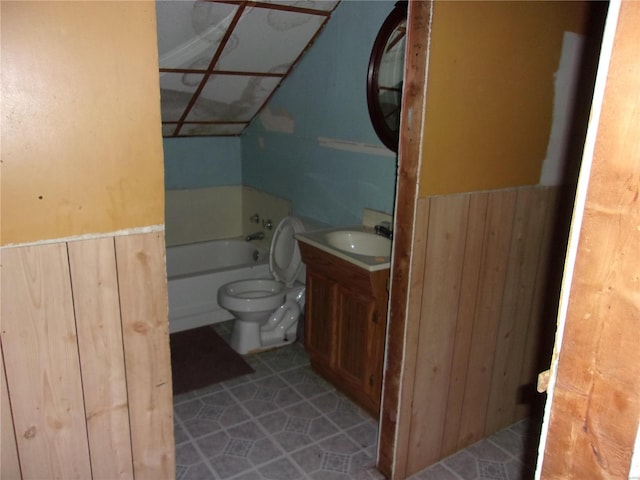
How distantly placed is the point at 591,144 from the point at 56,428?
1.28 metres

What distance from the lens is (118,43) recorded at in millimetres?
1133

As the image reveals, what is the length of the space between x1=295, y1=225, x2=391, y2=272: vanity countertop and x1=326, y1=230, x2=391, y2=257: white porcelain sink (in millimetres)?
28

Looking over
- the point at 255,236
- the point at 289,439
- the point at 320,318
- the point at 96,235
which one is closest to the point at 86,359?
the point at 96,235

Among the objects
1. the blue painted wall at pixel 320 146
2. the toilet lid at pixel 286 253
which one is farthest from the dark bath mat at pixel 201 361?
the blue painted wall at pixel 320 146

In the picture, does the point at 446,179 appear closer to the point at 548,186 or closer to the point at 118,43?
the point at 548,186

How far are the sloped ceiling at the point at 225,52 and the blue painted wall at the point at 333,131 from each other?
13 centimetres

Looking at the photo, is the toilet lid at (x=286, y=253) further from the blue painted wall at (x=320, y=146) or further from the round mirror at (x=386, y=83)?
the round mirror at (x=386, y=83)

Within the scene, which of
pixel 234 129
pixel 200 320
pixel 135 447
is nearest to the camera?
pixel 135 447

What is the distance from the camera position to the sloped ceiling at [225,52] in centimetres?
269

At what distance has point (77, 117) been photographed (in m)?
1.13

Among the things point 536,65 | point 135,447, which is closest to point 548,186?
point 536,65

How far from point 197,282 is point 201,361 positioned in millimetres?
617

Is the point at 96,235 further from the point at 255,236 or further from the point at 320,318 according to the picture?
the point at 255,236

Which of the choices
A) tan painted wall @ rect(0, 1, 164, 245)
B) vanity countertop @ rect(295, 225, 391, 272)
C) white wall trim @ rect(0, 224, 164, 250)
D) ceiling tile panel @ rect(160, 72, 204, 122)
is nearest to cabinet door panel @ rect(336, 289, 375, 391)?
vanity countertop @ rect(295, 225, 391, 272)
